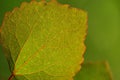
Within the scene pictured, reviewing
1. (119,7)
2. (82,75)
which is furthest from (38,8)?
(119,7)

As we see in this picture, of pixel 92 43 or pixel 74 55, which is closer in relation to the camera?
pixel 74 55

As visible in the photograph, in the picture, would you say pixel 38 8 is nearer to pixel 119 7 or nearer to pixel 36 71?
pixel 36 71

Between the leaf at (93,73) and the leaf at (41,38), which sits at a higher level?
the leaf at (41,38)

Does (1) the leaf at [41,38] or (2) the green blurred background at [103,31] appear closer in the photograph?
(1) the leaf at [41,38]

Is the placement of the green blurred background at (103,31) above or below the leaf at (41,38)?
below

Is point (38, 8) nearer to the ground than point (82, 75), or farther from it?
farther from it

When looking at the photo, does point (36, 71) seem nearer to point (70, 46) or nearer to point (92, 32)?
point (70, 46)
